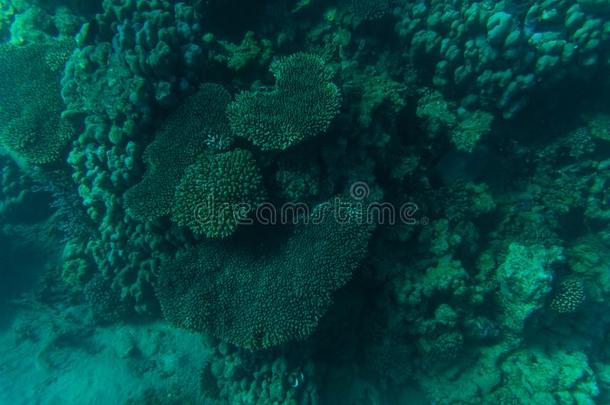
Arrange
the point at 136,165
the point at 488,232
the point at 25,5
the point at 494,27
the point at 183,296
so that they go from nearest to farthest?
the point at 183,296 → the point at 136,165 → the point at 494,27 → the point at 488,232 → the point at 25,5

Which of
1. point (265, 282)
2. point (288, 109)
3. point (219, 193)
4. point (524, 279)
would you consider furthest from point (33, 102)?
point (524, 279)

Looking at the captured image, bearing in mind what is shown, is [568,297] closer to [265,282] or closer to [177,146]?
[265,282]

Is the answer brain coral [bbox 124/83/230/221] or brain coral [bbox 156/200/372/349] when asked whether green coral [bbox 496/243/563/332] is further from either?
brain coral [bbox 124/83/230/221]

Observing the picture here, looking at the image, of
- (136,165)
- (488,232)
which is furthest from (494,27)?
(136,165)

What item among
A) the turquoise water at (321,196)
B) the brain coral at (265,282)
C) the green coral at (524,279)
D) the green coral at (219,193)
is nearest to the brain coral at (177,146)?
the turquoise water at (321,196)

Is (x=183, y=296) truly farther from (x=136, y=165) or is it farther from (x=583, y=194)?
(x=583, y=194)

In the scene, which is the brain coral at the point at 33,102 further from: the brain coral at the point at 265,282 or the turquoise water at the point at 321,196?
the brain coral at the point at 265,282

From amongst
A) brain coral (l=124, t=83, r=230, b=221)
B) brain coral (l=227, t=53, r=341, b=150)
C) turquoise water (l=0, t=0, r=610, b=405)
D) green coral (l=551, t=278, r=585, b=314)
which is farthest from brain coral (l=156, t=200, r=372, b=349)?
green coral (l=551, t=278, r=585, b=314)
